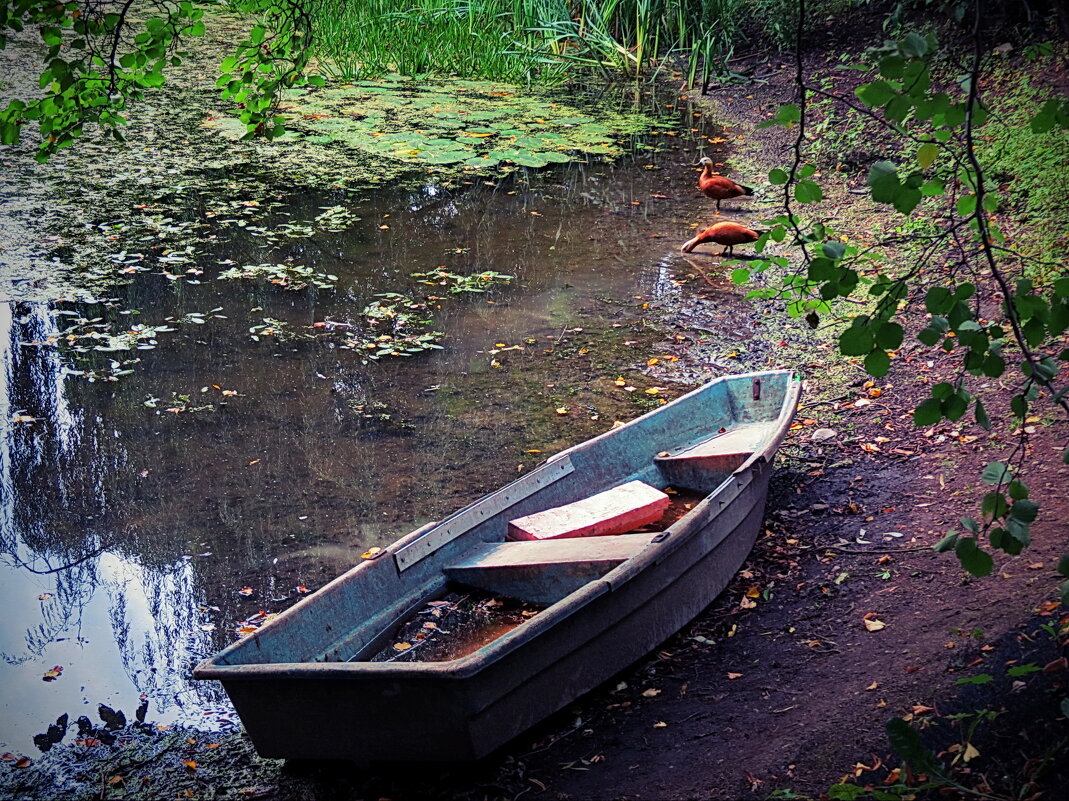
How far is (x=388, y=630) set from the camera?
136 inches

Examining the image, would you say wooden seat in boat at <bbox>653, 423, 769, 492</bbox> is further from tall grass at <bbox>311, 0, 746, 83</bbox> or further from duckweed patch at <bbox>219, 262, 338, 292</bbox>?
tall grass at <bbox>311, 0, 746, 83</bbox>

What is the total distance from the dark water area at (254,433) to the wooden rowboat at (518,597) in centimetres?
58

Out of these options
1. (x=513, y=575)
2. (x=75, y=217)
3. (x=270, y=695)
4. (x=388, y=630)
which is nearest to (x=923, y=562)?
(x=513, y=575)

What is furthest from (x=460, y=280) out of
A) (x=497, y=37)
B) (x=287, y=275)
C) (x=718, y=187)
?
(x=497, y=37)

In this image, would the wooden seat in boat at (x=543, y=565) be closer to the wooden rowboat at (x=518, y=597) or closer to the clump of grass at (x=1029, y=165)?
the wooden rowboat at (x=518, y=597)

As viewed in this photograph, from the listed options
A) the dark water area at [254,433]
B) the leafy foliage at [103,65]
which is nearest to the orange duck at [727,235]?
the dark water area at [254,433]

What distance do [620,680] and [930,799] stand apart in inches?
45.6

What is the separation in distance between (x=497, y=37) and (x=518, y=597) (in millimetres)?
10734

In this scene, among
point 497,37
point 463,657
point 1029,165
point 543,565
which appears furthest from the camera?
point 497,37

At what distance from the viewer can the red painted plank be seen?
3.87m

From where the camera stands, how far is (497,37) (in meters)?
12.8

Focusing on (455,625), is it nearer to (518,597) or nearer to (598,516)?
(518,597)

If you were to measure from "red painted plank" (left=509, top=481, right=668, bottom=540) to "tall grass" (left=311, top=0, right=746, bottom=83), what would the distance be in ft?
31.0

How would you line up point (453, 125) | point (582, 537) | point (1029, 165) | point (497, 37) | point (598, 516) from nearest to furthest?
point (582, 537) < point (598, 516) < point (1029, 165) < point (453, 125) < point (497, 37)
